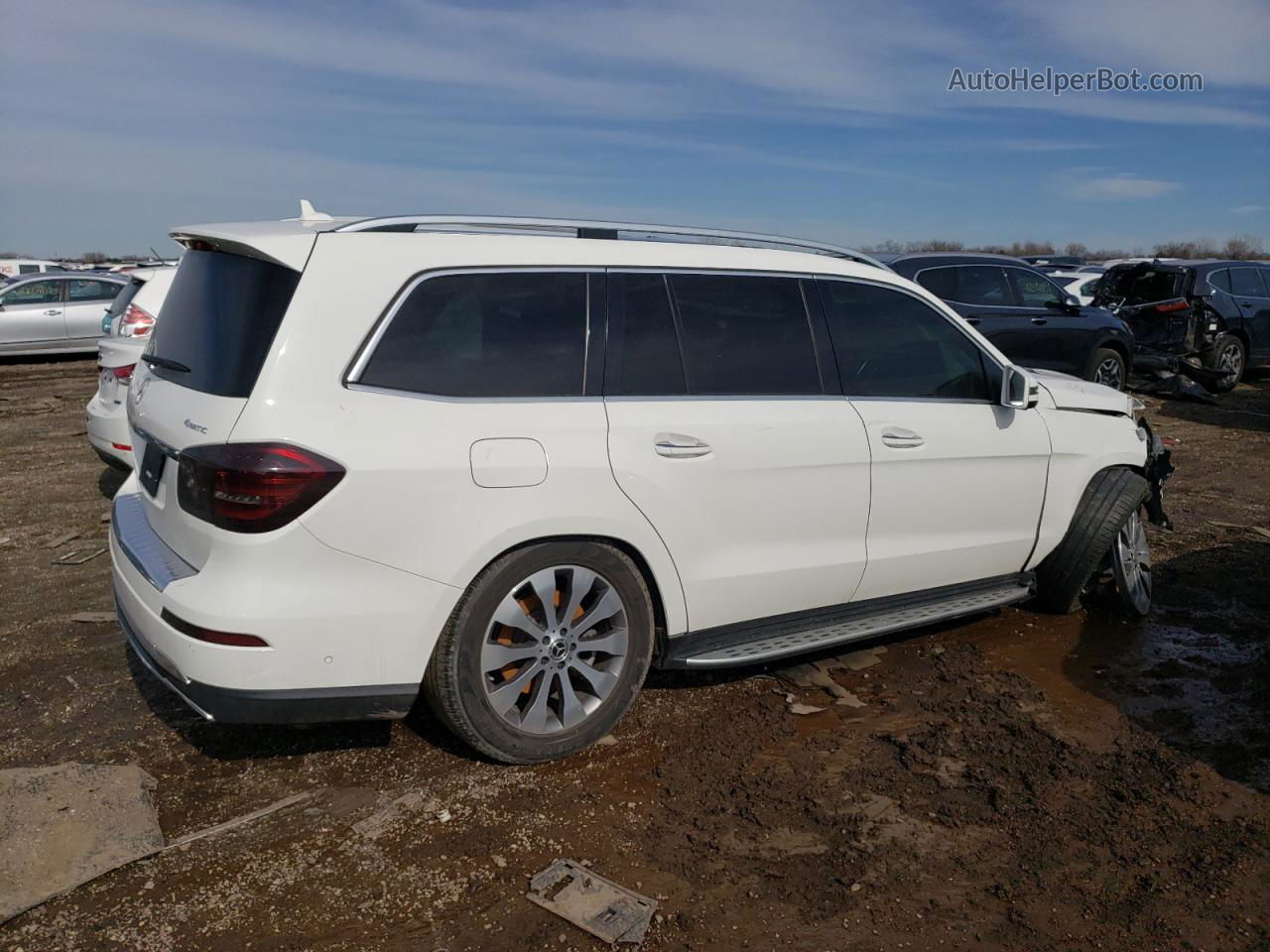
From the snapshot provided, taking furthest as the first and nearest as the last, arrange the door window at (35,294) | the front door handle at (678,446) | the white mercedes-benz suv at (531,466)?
the door window at (35,294)
the front door handle at (678,446)
the white mercedes-benz suv at (531,466)

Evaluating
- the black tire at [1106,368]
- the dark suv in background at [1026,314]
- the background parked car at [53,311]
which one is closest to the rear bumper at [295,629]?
the dark suv in background at [1026,314]

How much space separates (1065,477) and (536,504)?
285 centimetres

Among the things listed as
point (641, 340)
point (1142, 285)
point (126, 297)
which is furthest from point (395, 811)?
point (1142, 285)

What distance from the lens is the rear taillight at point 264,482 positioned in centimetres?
311

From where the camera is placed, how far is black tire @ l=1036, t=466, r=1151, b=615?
5102mm

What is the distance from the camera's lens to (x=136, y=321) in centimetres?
846

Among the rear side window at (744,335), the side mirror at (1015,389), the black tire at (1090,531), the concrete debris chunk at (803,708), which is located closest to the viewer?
the rear side window at (744,335)

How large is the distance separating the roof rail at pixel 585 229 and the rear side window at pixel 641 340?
0.22 meters

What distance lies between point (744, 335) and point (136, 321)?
6240 millimetres

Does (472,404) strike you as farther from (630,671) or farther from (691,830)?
(691,830)

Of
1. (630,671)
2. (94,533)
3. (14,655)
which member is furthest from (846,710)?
(94,533)

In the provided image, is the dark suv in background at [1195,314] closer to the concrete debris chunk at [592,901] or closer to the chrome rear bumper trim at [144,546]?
the concrete debris chunk at [592,901]

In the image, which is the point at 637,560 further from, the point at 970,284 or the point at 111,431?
the point at 970,284

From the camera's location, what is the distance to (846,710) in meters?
4.32
